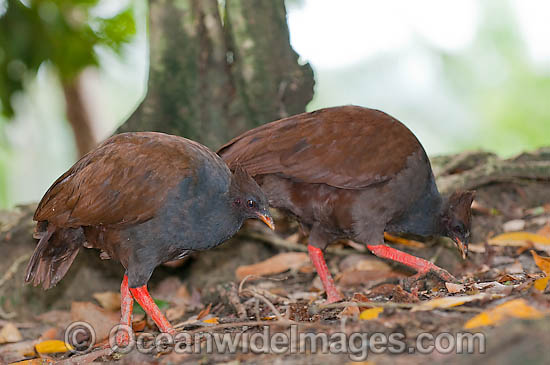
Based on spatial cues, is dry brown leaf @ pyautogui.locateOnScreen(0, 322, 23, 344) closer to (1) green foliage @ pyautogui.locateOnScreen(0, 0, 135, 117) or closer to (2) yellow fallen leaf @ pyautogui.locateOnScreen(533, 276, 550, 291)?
(1) green foliage @ pyautogui.locateOnScreen(0, 0, 135, 117)

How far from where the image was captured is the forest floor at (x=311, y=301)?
240 cm

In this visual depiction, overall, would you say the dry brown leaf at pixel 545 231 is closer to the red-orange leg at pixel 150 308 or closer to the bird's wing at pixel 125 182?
the bird's wing at pixel 125 182

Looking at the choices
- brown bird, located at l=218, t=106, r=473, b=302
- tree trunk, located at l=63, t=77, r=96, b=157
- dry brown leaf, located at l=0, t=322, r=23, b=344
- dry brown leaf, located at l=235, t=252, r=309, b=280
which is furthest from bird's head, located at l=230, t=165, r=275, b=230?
tree trunk, located at l=63, t=77, r=96, b=157

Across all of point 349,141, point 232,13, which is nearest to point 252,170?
point 349,141

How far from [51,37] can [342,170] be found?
464cm

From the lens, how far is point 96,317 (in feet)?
15.1

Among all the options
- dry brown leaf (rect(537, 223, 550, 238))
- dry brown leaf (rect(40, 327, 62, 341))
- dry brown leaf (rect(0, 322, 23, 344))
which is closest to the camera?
dry brown leaf (rect(40, 327, 62, 341))

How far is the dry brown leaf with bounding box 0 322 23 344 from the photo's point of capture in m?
4.62

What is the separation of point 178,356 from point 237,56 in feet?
11.2

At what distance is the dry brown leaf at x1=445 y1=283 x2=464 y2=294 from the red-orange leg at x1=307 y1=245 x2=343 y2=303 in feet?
2.91

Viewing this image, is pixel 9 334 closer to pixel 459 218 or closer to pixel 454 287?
pixel 454 287

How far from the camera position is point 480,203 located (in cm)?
560

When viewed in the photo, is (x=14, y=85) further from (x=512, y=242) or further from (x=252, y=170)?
(x=512, y=242)

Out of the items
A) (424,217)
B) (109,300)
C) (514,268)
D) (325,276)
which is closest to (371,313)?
(325,276)
